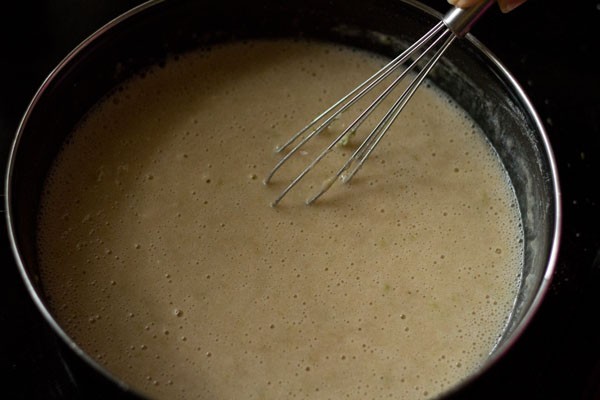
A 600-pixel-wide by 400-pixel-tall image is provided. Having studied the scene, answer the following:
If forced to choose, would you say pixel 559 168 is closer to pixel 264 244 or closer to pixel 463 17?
pixel 463 17

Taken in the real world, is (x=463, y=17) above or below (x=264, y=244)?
above

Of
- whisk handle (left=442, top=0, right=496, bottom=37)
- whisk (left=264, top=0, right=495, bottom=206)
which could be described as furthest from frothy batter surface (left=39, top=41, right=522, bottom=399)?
whisk handle (left=442, top=0, right=496, bottom=37)

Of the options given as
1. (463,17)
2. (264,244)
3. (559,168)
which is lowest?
(264,244)

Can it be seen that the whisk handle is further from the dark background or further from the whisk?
the dark background

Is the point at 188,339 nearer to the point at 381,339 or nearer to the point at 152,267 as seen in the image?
the point at 152,267

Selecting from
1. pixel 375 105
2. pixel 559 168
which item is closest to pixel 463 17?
pixel 375 105

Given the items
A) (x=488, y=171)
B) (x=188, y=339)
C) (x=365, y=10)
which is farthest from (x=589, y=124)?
(x=188, y=339)
